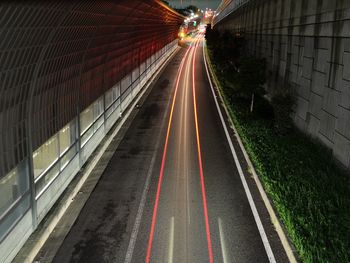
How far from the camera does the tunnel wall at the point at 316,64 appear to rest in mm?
17812

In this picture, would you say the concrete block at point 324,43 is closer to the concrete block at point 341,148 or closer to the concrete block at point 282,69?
the concrete block at point 341,148

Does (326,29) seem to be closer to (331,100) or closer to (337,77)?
(337,77)

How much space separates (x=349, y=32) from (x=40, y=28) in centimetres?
1253

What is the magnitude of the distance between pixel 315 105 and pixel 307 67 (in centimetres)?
285

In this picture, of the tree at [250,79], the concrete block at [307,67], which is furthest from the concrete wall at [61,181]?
the concrete block at [307,67]

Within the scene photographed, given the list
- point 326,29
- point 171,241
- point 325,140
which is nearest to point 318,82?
point 326,29

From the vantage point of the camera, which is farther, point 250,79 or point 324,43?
point 250,79

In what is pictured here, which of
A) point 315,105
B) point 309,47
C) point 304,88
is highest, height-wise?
point 309,47

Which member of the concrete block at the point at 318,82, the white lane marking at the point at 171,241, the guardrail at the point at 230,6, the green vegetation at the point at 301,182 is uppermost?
the guardrail at the point at 230,6

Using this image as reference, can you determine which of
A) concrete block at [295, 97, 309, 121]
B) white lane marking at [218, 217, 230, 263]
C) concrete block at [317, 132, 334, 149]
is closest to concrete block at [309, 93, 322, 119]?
concrete block at [295, 97, 309, 121]

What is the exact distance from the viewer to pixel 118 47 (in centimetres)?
2738

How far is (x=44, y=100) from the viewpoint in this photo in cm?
1317

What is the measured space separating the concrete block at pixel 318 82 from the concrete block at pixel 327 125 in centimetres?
136

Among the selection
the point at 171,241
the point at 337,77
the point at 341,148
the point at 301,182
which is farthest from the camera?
the point at 337,77
